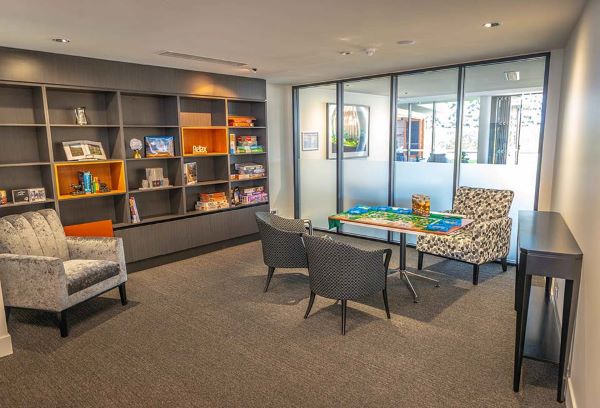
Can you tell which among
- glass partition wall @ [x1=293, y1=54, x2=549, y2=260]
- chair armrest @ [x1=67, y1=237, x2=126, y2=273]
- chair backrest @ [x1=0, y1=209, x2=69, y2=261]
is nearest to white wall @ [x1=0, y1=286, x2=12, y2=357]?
chair backrest @ [x1=0, y1=209, x2=69, y2=261]

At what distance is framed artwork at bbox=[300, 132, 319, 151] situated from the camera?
6.98 m

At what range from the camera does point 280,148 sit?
7.28 meters

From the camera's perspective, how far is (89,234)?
4.60 m

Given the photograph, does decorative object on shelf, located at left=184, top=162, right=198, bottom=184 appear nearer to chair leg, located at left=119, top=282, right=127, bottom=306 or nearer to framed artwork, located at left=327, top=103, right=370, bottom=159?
chair leg, located at left=119, top=282, right=127, bottom=306

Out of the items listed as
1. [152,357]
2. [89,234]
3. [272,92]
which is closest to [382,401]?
[152,357]

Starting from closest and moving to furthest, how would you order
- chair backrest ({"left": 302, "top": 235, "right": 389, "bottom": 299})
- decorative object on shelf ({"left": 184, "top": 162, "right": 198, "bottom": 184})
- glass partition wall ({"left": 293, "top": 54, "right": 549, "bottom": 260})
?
1. chair backrest ({"left": 302, "top": 235, "right": 389, "bottom": 299})
2. glass partition wall ({"left": 293, "top": 54, "right": 549, "bottom": 260})
3. decorative object on shelf ({"left": 184, "top": 162, "right": 198, "bottom": 184})

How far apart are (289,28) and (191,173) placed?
3.00 meters

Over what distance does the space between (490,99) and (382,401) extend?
394 centimetres

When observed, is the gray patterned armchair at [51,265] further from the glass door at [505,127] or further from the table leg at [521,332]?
the glass door at [505,127]

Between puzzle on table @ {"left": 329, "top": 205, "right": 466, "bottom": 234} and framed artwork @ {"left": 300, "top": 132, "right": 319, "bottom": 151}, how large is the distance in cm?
253

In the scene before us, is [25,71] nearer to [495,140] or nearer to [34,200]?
[34,200]

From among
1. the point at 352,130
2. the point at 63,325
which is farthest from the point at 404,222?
the point at 63,325

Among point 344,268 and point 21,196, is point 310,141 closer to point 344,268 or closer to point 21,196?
point 344,268

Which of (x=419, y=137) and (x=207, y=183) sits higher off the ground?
(x=419, y=137)
